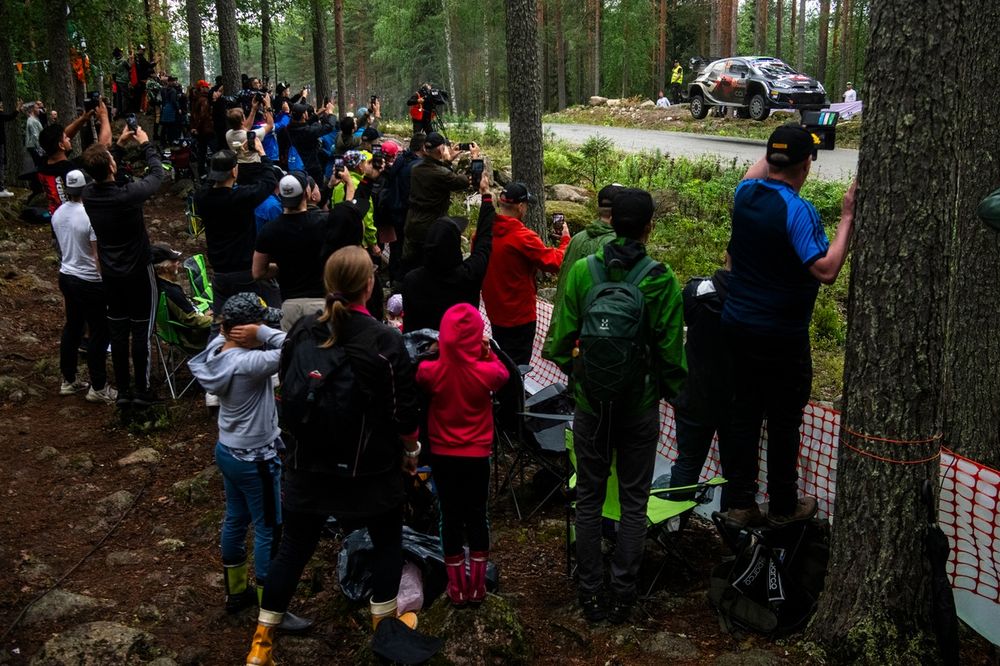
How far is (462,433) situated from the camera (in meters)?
4.03

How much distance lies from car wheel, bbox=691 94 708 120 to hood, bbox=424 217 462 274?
26.0m

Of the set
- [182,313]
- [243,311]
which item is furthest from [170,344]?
[243,311]

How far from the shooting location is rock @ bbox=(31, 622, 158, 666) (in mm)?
3824

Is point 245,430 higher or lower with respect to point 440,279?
lower

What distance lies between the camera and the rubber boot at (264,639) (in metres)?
3.82

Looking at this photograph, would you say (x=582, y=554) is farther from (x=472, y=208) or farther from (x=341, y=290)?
(x=472, y=208)

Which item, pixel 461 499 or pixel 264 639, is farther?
pixel 461 499

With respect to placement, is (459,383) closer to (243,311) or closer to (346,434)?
(346,434)

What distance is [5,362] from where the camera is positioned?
844 centimetres

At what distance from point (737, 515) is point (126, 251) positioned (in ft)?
17.1

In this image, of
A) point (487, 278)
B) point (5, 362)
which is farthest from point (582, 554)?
point (5, 362)

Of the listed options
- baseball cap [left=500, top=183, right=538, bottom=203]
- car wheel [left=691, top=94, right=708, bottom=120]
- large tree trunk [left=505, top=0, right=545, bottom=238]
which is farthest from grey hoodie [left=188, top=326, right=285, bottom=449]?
car wheel [left=691, top=94, right=708, bottom=120]

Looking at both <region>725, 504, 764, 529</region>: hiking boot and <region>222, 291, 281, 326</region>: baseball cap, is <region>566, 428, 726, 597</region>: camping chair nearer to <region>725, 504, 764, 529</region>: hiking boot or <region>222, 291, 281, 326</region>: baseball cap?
<region>725, 504, 764, 529</region>: hiking boot

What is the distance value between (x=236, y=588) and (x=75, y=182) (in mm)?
4020
